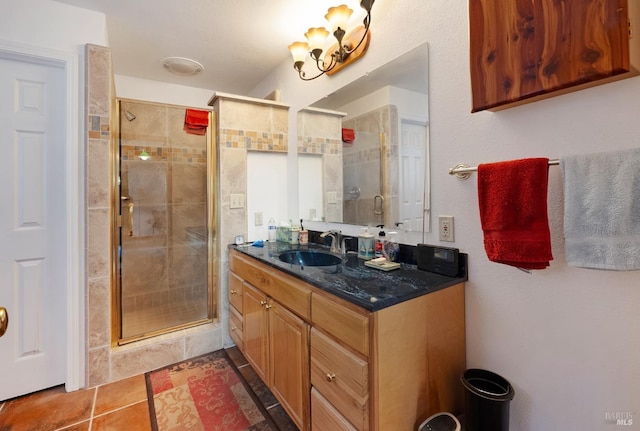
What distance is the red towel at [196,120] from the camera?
2312 mm

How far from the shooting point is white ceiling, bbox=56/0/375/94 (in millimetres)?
1720

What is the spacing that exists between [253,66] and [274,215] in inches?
52.7

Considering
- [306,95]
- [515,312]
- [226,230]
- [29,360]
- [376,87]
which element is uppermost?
[306,95]

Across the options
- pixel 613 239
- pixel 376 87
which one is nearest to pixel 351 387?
pixel 613 239

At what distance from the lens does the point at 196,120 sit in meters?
2.31

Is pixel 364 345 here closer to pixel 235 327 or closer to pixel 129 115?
pixel 235 327

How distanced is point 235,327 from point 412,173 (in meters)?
1.65

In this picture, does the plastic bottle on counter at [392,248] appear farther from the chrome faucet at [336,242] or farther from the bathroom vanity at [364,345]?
the chrome faucet at [336,242]

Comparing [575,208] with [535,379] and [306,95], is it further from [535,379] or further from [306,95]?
[306,95]

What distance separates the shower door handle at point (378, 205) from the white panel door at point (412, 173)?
15 centimetres

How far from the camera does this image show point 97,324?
1809 millimetres

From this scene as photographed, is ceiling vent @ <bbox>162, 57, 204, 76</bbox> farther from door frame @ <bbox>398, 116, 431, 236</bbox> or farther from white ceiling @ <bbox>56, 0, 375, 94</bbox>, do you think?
door frame @ <bbox>398, 116, 431, 236</bbox>

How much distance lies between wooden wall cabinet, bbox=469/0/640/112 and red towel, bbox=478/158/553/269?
0.80 ft

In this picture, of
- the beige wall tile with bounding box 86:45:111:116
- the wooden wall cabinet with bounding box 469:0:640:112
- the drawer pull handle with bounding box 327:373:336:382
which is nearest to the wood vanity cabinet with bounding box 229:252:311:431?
the drawer pull handle with bounding box 327:373:336:382
